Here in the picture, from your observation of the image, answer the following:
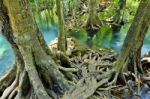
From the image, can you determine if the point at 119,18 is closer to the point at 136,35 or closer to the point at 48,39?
the point at 48,39

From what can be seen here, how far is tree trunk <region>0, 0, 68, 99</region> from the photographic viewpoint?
204 inches

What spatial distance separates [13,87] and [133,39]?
9.38 feet

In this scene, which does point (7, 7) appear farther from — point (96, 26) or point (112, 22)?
point (112, 22)

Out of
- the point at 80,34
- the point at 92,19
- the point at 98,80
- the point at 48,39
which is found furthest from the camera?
the point at 92,19

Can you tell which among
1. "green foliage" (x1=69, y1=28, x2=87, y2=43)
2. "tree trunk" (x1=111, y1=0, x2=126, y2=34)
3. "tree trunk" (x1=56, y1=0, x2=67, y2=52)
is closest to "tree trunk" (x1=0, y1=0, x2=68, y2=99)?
"tree trunk" (x1=56, y1=0, x2=67, y2=52)

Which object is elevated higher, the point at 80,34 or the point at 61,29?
the point at 61,29

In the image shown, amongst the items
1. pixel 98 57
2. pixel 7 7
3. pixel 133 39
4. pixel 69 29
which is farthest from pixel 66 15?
pixel 7 7

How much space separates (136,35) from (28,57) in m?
2.58

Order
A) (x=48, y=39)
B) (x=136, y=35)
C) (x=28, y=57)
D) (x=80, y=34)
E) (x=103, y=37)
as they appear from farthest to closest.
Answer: (x=80, y=34)
(x=48, y=39)
(x=103, y=37)
(x=136, y=35)
(x=28, y=57)

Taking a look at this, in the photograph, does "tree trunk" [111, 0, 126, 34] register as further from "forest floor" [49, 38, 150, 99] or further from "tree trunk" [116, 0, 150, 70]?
"tree trunk" [116, 0, 150, 70]

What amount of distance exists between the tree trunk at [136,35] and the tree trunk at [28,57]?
1588 millimetres

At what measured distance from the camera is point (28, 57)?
5.45 metres

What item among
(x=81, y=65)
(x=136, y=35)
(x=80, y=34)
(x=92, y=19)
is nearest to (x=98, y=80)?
(x=81, y=65)

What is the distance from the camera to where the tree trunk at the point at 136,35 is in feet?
20.7
